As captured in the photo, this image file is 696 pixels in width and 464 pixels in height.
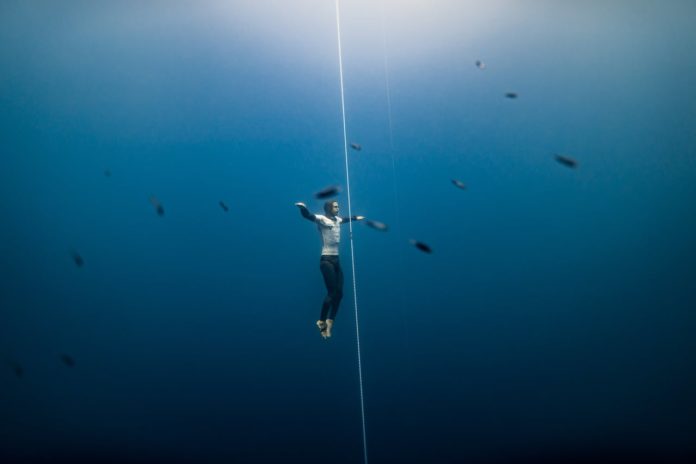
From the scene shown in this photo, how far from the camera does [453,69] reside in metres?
3.84

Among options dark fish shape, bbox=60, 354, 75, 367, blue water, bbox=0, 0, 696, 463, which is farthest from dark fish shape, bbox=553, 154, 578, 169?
dark fish shape, bbox=60, 354, 75, 367

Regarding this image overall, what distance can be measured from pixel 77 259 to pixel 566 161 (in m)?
4.16

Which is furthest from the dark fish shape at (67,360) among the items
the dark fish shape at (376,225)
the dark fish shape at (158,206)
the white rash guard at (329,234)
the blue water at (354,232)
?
the dark fish shape at (376,225)

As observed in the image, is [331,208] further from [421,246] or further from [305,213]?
[421,246]

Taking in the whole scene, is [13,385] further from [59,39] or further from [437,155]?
[437,155]

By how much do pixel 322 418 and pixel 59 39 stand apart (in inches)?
152

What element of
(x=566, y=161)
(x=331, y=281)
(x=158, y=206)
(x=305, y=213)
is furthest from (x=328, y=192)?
(x=566, y=161)

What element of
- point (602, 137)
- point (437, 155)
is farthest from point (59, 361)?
point (602, 137)

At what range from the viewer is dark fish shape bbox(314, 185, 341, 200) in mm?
3696

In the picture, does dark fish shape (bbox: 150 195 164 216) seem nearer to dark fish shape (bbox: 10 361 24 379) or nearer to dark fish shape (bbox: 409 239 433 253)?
dark fish shape (bbox: 10 361 24 379)

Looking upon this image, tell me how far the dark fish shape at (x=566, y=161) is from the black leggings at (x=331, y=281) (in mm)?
2074

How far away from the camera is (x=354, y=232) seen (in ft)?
12.6

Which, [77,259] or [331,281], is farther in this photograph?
[77,259]

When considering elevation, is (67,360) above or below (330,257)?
below
